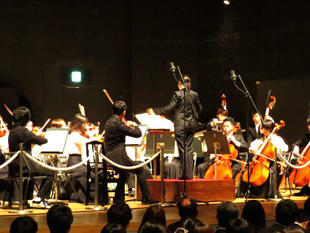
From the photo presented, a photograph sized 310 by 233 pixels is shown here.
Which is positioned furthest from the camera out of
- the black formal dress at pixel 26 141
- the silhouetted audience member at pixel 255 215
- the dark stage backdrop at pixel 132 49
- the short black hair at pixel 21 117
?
the dark stage backdrop at pixel 132 49

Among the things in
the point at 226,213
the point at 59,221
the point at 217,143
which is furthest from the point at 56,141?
the point at 59,221

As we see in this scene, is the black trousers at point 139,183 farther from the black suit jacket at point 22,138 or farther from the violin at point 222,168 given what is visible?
the violin at point 222,168

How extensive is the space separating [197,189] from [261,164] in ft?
3.71

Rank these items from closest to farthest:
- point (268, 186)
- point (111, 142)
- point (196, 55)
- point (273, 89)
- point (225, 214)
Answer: point (225, 214)
point (111, 142)
point (268, 186)
point (273, 89)
point (196, 55)

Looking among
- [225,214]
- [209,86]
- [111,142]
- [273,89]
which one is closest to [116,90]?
[209,86]

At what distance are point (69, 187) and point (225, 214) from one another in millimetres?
4522

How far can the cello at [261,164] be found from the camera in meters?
8.32

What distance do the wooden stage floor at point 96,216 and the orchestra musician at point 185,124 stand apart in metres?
0.62

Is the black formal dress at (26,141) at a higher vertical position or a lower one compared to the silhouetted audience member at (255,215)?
higher

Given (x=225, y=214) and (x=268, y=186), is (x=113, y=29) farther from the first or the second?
(x=225, y=214)

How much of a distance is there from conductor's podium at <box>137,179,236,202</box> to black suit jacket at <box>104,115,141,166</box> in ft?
1.95

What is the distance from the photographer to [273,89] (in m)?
11.6

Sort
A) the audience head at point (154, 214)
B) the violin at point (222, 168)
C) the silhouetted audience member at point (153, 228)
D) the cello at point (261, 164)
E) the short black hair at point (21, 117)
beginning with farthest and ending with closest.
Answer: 1. the violin at point (222, 168)
2. the cello at point (261, 164)
3. the short black hair at point (21, 117)
4. the audience head at point (154, 214)
5. the silhouetted audience member at point (153, 228)

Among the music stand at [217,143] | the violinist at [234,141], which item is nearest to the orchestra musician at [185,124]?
the music stand at [217,143]
